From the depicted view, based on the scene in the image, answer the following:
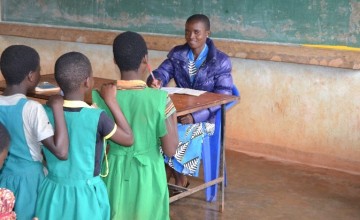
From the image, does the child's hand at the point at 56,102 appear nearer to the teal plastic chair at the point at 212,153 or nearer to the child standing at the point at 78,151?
the child standing at the point at 78,151

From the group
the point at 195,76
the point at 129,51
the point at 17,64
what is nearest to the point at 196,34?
the point at 195,76

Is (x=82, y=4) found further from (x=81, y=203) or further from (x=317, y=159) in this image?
(x=81, y=203)

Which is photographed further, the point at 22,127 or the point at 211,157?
the point at 211,157

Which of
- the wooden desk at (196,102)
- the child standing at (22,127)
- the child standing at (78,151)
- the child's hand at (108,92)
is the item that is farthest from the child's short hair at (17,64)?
the wooden desk at (196,102)

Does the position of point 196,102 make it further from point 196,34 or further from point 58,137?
point 58,137

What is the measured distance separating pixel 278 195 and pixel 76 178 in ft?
7.37

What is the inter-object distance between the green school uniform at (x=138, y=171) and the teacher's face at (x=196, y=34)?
1.37 m

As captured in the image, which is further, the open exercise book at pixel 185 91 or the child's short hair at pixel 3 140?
the open exercise book at pixel 185 91

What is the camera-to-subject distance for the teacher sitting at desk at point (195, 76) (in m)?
4.27

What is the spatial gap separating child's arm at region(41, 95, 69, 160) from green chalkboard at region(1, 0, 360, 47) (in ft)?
10.0

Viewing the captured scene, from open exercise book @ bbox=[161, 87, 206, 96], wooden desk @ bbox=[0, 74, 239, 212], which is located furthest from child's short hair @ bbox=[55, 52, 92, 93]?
open exercise book @ bbox=[161, 87, 206, 96]

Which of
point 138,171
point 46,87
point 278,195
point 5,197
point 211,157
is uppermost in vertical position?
point 46,87

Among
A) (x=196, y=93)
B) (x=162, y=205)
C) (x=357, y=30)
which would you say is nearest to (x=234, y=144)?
(x=357, y=30)

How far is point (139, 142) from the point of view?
3070 millimetres
